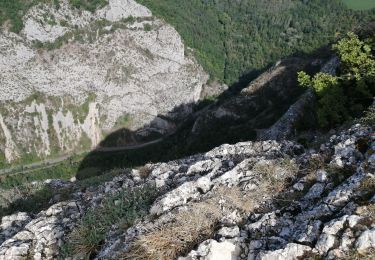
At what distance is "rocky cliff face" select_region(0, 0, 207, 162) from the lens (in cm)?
13250

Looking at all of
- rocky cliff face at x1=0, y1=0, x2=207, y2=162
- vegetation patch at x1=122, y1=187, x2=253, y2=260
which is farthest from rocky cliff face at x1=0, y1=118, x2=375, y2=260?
rocky cliff face at x1=0, y1=0, x2=207, y2=162

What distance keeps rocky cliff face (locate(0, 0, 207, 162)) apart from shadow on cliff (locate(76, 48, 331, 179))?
4320 millimetres

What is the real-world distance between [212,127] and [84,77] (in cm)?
5435

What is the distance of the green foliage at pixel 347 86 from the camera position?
42812 millimetres

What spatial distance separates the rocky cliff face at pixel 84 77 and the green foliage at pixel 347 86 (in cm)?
10213

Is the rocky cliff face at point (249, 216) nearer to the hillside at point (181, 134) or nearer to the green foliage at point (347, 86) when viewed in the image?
the hillside at point (181, 134)

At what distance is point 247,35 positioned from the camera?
195m

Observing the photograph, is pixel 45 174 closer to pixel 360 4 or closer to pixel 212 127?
→ pixel 212 127

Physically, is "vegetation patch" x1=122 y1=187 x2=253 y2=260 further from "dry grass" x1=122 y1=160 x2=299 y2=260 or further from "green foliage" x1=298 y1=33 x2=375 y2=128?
"green foliage" x1=298 y1=33 x2=375 y2=128

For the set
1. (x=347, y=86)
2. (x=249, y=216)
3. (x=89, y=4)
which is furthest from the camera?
(x=89, y=4)

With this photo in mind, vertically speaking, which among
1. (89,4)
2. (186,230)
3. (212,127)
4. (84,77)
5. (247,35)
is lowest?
(186,230)

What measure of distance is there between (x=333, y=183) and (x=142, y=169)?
1302cm

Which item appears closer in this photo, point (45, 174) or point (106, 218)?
point (106, 218)

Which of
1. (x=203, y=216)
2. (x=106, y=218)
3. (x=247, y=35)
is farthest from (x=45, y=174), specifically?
(x=247, y=35)
